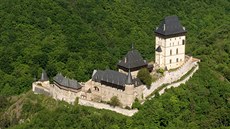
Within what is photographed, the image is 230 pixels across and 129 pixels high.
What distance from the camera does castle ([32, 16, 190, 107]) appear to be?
64.6 meters

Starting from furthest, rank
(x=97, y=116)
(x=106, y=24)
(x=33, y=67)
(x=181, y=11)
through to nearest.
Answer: (x=181, y=11) < (x=106, y=24) < (x=33, y=67) < (x=97, y=116)

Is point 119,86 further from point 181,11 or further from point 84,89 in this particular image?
point 181,11

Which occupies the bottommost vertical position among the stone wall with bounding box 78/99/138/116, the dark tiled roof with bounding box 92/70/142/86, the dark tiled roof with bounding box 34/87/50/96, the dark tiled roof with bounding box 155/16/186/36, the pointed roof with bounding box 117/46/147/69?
the dark tiled roof with bounding box 34/87/50/96

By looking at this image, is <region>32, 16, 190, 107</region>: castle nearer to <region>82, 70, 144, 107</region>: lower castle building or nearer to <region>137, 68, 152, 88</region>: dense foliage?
<region>82, 70, 144, 107</region>: lower castle building

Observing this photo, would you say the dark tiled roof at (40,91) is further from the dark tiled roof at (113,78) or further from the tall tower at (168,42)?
the tall tower at (168,42)

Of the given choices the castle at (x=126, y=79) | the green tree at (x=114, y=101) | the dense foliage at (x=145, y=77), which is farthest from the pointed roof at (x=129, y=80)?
the green tree at (x=114, y=101)

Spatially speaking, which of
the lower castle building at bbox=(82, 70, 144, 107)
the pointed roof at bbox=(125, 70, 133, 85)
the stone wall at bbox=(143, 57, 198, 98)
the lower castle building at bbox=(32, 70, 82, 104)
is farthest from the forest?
the pointed roof at bbox=(125, 70, 133, 85)

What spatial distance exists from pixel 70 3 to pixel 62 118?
158ft

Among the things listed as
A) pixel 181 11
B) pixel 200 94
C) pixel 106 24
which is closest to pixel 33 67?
pixel 106 24

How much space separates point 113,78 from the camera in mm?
65562

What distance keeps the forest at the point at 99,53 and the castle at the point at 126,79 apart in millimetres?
1561

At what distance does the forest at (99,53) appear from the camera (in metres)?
64.8

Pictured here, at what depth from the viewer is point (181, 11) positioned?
122625mm

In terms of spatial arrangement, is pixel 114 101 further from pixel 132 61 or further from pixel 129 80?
pixel 132 61
